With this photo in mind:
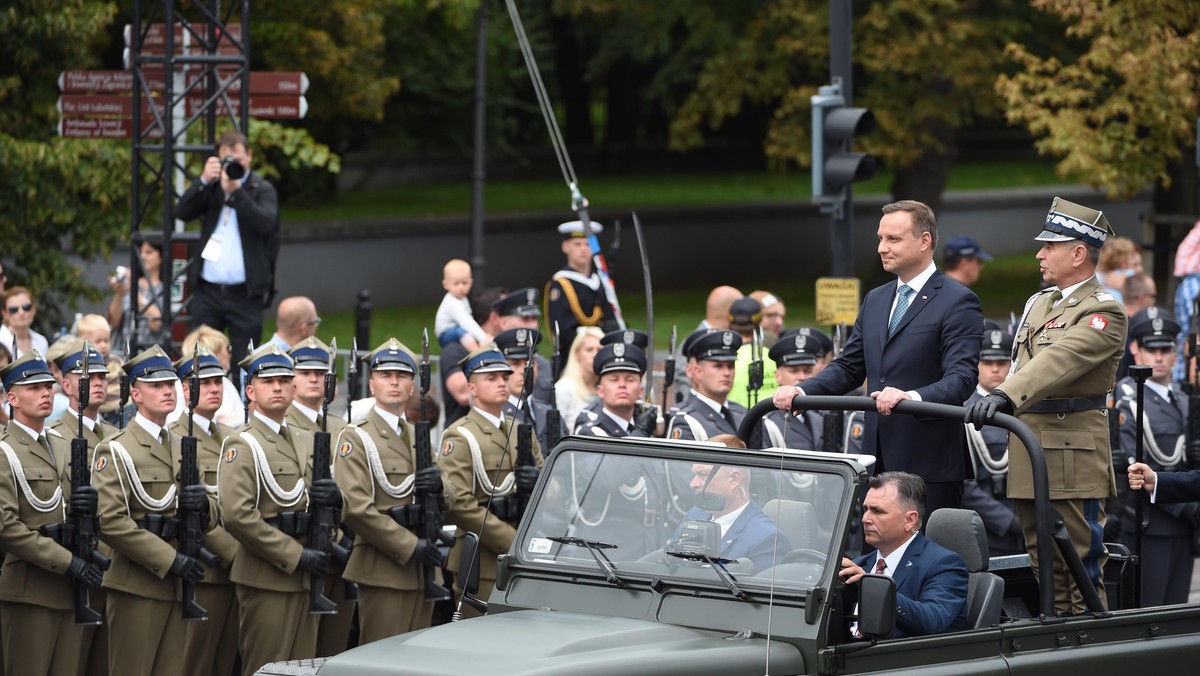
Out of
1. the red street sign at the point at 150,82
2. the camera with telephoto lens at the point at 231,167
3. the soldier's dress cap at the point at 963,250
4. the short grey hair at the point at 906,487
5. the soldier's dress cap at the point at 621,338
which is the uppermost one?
the red street sign at the point at 150,82

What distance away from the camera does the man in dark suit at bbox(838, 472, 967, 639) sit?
638cm

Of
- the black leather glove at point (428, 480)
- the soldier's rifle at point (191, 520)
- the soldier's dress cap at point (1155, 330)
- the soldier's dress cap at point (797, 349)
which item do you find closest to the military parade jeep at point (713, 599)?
the black leather glove at point (428, 480)

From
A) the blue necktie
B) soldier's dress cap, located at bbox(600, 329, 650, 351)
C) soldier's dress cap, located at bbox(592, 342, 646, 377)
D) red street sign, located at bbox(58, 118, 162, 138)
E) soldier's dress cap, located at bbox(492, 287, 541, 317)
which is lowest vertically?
soldier's dress cap, located at bbox(592, 342, 646, 377)

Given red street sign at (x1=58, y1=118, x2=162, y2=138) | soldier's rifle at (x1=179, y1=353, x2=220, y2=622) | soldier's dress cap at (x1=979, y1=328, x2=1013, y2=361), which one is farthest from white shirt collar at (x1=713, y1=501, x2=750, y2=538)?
red street sign at (x1=58, y1=118, x2=162, y2=138)

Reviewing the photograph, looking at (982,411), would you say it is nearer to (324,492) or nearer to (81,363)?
(324,492)

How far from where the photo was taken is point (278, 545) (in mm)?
8609

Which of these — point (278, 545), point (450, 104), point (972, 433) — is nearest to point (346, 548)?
point (278, 545)

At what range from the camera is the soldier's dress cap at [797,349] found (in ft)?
33.3

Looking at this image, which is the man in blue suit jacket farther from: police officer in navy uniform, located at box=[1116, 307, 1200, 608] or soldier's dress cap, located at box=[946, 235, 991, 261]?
soldier's dress cap, located at box=[946, 235, 991, 261]

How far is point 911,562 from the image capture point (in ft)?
21.5

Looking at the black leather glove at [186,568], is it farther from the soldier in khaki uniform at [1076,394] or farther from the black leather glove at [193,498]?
the soldier in khaki uniform at [1076,394]

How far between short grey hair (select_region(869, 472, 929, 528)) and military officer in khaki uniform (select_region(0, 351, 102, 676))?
3637 mm

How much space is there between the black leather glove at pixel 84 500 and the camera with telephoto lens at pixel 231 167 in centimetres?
471

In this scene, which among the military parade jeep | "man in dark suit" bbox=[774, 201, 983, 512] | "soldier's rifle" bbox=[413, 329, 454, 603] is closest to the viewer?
the military parade jeep
